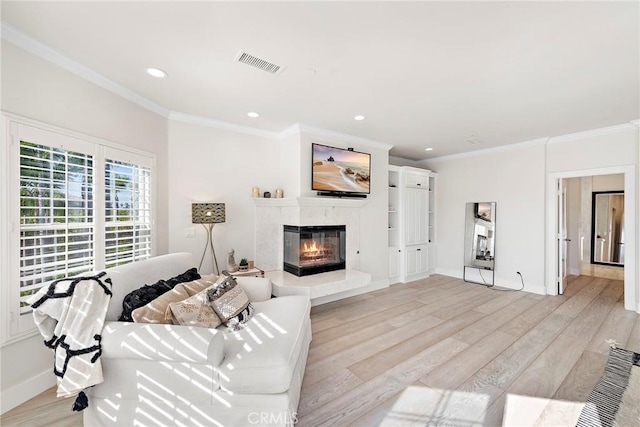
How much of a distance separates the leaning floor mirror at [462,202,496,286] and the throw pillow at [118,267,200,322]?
5134 mm

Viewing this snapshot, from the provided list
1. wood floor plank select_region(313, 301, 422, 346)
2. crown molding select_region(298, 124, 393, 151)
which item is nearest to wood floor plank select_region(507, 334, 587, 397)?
wood floor plank select_region(313, 301, 422, 346)

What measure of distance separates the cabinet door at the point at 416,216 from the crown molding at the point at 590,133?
7.25ft

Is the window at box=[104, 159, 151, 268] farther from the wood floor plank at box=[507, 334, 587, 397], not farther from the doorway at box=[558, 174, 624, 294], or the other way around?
the doorway at box=[558, 174, 624, 294]

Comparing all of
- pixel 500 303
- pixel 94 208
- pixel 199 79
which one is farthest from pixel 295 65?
pixel 500 303

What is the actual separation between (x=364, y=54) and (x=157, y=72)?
6.12 ft

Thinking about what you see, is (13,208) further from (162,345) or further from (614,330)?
(614,330)

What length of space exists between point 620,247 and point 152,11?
32.9 feet

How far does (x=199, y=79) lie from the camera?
2482 millimetres

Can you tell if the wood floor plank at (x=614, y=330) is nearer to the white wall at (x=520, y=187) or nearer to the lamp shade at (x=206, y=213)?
the white wall at (x=520, y=187)

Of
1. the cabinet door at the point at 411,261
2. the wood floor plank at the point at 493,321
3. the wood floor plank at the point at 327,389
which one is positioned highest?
the cabinet door at the point at 411,261

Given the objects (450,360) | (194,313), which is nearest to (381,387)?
(450,360)

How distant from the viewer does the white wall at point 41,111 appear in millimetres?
1844

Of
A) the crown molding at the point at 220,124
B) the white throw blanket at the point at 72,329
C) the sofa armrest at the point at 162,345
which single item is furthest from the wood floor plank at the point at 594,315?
the crown molding at the point at 220,124

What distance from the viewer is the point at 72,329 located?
1543mm
